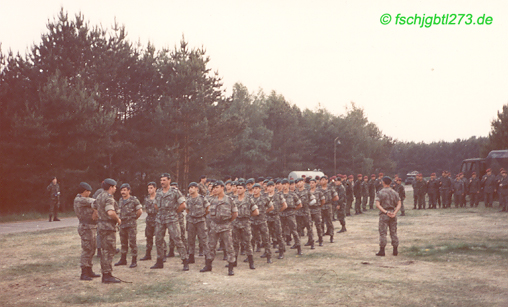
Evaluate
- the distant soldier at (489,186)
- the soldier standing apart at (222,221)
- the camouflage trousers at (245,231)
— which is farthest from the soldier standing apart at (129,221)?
the distant soldier at (489,186)

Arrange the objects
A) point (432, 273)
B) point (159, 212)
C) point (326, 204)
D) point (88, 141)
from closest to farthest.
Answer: point (432, 273) → point (159, 212) → point (326, 204) → point (88, 141)

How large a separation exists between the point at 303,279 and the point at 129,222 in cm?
474

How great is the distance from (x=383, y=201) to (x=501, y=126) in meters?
39.2

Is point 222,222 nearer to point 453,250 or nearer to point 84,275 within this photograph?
point 84,275

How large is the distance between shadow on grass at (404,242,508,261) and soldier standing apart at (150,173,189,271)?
21.3ft

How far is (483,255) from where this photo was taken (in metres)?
11.9

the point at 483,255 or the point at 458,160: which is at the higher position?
the point at 458,160

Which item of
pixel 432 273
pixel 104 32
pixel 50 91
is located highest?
pixel 104 32

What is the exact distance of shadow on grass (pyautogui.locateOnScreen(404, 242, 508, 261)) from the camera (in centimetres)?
1207

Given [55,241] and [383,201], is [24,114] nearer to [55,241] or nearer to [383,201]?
[55,241]

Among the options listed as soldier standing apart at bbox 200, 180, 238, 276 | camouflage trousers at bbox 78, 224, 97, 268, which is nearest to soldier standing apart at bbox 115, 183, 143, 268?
camouflage trousers at bbox 78, 224, 97, 268

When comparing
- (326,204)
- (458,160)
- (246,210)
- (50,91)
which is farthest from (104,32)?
(458,160)

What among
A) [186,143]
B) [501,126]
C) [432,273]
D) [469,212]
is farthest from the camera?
[501,126]

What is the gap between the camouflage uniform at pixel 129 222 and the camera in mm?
11281
